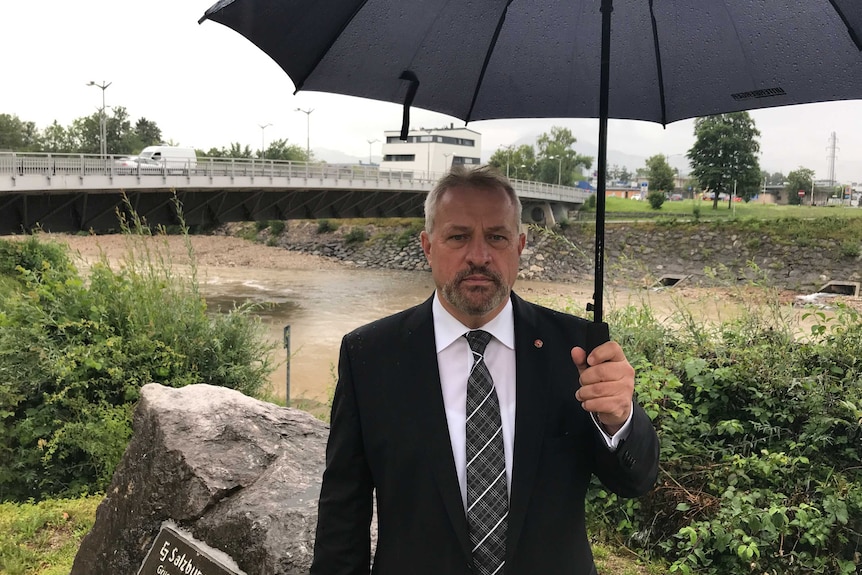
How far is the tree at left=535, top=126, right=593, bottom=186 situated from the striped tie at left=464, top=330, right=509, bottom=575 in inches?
2417

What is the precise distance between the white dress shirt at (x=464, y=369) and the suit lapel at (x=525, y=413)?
25 mm

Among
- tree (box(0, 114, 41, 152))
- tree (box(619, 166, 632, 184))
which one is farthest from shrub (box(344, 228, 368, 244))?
tree (box(619, 166, 632, 184))

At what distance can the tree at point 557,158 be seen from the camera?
2484 inches

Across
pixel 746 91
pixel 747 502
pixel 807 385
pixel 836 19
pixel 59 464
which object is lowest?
pixel 59 464

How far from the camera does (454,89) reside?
237 centimetres

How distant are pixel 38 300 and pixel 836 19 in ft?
20.3

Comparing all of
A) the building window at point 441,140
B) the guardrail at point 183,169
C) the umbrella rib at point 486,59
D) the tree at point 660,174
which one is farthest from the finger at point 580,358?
the building window at point 441,140

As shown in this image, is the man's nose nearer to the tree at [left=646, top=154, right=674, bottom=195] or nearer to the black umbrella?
the black umbrella

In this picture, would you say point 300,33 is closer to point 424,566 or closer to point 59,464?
point 424,566

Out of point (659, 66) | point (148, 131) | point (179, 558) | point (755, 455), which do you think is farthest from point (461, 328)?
point (148, 131)

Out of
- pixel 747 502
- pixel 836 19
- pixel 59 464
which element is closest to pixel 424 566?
pixel 836 19

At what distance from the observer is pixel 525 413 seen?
1.61 m

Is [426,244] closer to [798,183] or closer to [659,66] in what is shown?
[659,66]

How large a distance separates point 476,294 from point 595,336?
0.32 meters
